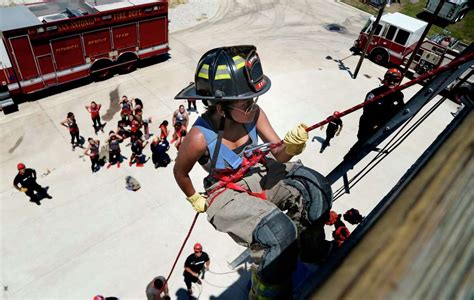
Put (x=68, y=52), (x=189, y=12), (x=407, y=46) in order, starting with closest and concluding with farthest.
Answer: (x=68, y=52) → (x=407, y=46) → (x=189, y=12)

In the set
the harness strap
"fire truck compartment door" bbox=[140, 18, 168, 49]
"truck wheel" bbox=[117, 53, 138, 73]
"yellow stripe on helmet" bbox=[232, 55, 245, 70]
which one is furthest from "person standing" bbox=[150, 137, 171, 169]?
"yellow stripe on helmet" bbox=[232, 55, 245, 70]

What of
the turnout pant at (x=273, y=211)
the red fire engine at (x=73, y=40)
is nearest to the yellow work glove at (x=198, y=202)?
the turnout pant at (x=273, y=211)

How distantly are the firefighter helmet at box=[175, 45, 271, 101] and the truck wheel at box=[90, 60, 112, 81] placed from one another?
43.8ft

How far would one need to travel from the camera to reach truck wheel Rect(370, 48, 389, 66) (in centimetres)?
1956

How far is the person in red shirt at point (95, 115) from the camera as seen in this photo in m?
12.6

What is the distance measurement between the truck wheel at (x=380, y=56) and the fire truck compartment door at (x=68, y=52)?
15.2 meters

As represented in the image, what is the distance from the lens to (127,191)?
431 inches

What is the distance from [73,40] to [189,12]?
11.9m

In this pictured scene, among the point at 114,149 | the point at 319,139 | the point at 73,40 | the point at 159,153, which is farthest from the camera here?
the point at 73,40

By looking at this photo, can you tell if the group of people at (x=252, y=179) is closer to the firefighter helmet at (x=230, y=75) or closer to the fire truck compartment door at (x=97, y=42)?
the firefighter helmet at (x=230, y=75)

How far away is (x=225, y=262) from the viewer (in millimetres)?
9211

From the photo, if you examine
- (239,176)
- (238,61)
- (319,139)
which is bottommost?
(319,139)

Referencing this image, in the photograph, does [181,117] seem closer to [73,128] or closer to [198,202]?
[73,128]

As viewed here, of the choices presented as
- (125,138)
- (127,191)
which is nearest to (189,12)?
(125,138)
